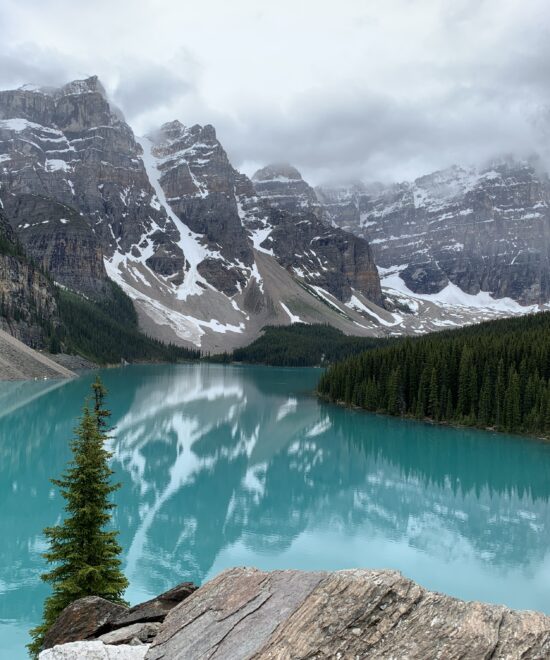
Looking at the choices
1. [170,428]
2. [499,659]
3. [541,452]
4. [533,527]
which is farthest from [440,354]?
[499,659]

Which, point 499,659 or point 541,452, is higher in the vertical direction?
point 499,659

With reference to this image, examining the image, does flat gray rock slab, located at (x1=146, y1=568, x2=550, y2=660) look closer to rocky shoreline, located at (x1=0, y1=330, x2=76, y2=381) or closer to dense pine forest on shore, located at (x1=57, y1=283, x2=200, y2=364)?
rocky shoreline, located at (x1=0, y1=330, x2=76, y2=381)

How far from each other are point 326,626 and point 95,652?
3.16 m

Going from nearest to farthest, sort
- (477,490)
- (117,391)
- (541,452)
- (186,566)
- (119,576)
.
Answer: (119,576), (186,566), (477,490), (541,452), (117,391)

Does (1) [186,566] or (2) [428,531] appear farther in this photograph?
(2) [428,531]

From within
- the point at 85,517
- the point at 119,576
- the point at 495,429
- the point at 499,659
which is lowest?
the point at 495,429

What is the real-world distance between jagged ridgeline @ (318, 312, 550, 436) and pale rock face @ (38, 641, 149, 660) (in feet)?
197

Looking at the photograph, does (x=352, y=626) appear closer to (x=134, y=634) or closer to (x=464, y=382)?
(x=134, y=634)

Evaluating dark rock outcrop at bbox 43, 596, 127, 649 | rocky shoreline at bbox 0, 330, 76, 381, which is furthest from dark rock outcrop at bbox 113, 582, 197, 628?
rocky shoreline at bbox 0, 330, 76, 381

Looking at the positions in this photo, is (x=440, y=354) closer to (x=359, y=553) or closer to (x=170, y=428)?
(x=170, y=428)

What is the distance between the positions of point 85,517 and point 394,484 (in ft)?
99.5

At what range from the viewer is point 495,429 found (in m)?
64.7

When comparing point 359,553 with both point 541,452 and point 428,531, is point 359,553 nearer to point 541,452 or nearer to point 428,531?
point 428,531

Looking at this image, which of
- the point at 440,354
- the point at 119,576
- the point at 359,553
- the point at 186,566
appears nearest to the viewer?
the point at 119,576
